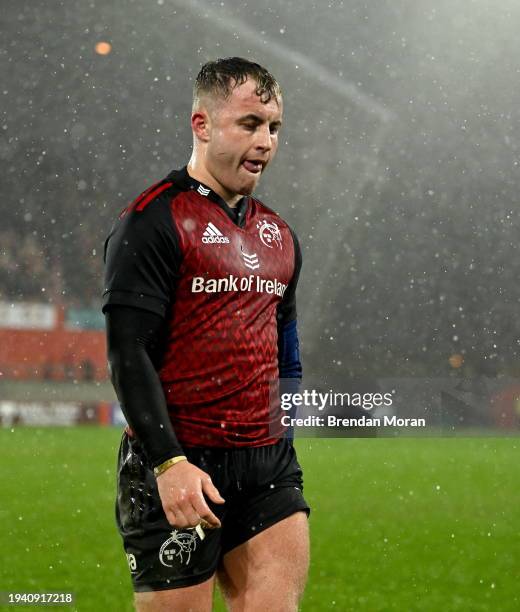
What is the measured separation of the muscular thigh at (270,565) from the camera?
2168mm

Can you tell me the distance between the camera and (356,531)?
26.6 feet

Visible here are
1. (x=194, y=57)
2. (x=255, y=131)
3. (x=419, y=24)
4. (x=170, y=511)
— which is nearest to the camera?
(x=170, y=511)

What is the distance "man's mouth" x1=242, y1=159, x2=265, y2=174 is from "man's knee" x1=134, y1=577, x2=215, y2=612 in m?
0.96

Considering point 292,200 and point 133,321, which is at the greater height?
point 133,321

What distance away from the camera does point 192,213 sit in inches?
85.5

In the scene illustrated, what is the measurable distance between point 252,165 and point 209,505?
80 cm

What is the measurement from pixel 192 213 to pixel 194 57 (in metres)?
26.3

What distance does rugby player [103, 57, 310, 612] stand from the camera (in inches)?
83.4

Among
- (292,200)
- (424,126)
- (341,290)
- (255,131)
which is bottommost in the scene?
(341,290)

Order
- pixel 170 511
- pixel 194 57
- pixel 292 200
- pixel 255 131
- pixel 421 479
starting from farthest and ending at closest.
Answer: pixel 292 200 → pixel 194 57 → pixel 421 479 → pixel 255 131 → pixel 170 511

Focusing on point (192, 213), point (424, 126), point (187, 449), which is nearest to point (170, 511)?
point (187, 449)

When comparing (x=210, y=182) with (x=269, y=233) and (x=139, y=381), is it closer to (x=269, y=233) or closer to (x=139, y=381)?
(x=269, y=233)

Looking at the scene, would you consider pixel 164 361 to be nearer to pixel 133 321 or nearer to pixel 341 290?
pixel 133 321

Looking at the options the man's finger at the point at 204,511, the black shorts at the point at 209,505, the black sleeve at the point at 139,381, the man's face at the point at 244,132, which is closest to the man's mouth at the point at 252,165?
the man's face at the point at 244,132
